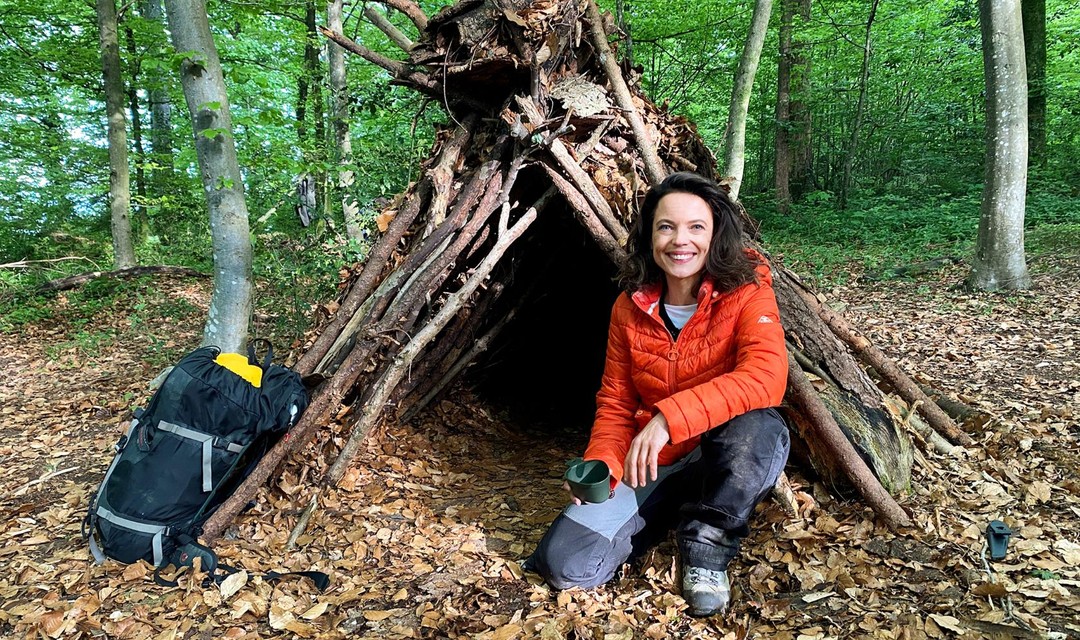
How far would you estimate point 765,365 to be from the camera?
2.32 m

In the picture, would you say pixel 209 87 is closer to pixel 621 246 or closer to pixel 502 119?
pixel 502 119

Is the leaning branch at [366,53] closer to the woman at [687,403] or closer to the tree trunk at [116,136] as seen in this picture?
the woman at [687,403]

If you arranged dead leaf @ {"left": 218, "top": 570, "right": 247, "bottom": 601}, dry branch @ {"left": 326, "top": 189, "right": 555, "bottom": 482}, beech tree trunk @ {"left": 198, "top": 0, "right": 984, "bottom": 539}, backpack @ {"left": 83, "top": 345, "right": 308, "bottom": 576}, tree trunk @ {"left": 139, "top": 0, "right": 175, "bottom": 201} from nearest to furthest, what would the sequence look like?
dead leaf @ {"left": 218, "top": 570, "right": 247, "bottom": 601}, backpack @ {"left": 83, "top": 345, "right": 308, "bottom": 576}, beech tree trunk @ {"left": 198, "top": 0, "right": 984, "bottom": 539}, dry branch @ {"left": 326, "top": 189, "right": 555, "bottom": 482}, tree trunk @ {"left": 139, "top": 0, "right": 175, "bottom": 201}

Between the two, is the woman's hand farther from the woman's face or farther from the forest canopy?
the forest canopy

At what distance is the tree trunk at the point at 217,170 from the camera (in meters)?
4.04

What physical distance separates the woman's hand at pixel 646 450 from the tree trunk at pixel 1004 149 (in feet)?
20.7

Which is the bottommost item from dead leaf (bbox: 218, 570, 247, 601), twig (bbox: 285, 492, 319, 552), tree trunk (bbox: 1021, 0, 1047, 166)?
dead leaf (bbox: 218, 570, 247, 601)

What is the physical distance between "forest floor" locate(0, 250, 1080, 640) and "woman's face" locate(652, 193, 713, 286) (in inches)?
47.9

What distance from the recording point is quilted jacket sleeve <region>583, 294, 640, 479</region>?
2.61 m

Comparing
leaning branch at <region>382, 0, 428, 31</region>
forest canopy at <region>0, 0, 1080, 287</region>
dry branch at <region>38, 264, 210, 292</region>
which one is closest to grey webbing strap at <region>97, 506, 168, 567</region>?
leaning branch at <region>382, 0, 428, 31</region>

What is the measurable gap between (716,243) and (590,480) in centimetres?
111

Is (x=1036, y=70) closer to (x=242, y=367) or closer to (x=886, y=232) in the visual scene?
(x=886, y=232)

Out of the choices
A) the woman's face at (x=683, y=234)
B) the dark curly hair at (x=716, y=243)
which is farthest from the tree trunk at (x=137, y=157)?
the woman's face at (x=683, y=234)

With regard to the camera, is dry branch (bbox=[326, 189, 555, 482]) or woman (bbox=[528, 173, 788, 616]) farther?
dry branch (bbox=[326, 189, 555, 482])
